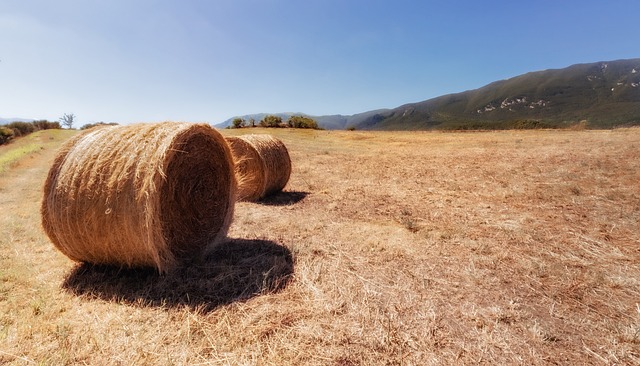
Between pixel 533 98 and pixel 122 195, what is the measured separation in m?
146

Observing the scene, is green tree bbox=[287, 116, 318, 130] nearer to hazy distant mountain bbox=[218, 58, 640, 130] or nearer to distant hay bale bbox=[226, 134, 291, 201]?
distant hay bale bbox=[226, 134, 291, 201]

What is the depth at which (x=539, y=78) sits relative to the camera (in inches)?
5856

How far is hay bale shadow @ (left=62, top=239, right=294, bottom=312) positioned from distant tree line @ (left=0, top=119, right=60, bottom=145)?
37.2 m

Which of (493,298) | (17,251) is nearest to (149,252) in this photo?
(17,251)

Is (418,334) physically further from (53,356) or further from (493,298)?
(53,356)

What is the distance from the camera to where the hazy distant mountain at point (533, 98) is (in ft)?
340

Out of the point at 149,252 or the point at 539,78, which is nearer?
the point at 149,252

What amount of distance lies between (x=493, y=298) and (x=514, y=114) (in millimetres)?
123411

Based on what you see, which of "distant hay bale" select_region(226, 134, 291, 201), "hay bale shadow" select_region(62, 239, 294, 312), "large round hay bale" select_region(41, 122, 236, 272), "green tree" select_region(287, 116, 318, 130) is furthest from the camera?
"green tree" select_region(287, 116, 318, 130)

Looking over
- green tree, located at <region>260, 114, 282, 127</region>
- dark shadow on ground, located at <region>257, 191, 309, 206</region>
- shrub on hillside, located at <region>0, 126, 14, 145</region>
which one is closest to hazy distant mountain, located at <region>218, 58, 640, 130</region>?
green tree, located at <region>260, 114, 282, 127</region>

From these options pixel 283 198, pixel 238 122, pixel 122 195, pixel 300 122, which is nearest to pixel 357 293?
pixel 122 195

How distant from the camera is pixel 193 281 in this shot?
14.2 ft

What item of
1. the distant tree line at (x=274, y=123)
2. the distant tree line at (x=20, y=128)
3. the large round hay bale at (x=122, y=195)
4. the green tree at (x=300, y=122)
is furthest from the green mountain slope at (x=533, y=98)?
the large round hay bale at (x=122, y=195)

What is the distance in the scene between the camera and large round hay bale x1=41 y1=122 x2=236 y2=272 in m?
4.10
